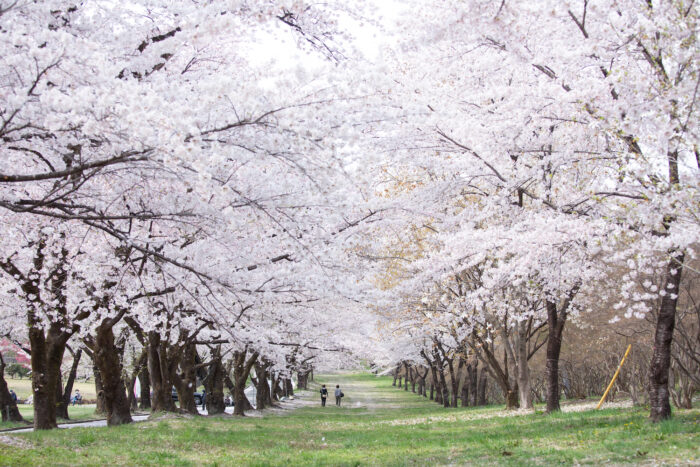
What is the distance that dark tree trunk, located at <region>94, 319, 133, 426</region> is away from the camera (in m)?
14.1

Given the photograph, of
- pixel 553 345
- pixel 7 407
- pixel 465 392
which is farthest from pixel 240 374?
pixel 553 345

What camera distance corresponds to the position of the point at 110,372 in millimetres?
14531

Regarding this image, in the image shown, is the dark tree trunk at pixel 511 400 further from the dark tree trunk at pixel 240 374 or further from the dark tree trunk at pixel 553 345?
the dark tree trunk at pixel 240 374

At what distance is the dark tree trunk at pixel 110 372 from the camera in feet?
46.2

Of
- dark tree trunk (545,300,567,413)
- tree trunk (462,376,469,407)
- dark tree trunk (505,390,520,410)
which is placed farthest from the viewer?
tree trunk (462,376,469,407)

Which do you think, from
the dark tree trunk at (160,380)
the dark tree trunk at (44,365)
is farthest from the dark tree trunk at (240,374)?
the dark tree trunk at (44,365)

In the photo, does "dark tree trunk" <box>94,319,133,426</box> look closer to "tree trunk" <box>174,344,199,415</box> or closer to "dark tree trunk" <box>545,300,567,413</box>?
"tree trunk" <box>174,344,199,415</box>

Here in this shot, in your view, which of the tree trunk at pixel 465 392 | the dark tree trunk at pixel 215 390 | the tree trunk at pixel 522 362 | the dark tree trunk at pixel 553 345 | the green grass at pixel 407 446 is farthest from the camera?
the tree trunk at pixel 465 392

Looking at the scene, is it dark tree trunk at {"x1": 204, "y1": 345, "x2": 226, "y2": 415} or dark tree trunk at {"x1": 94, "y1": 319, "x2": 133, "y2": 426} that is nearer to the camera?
dark tree trunk at {"x1": 94, "y1": 319, "x2": 133, "y2": 426}

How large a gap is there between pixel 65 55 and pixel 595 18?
762 centimetres

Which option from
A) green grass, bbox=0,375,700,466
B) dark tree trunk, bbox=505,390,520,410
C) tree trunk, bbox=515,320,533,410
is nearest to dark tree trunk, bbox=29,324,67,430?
green grass, bbox=0,375,700,466

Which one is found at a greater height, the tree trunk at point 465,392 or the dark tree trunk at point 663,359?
the dark tree trunk at point 663,359

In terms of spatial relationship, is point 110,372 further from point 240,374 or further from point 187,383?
point 240,374

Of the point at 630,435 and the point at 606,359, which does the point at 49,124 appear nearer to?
the point at 630,435
